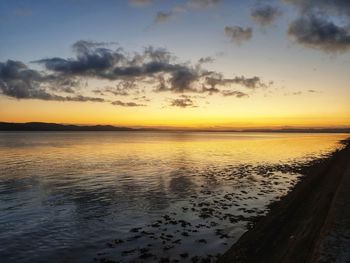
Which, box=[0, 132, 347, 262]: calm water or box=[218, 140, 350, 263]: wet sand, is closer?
box=[218, 140, 350, 263]: wet sand

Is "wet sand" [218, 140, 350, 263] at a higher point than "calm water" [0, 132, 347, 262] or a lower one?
higher

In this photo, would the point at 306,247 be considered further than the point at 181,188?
No

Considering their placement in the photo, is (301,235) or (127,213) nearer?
(301,235)

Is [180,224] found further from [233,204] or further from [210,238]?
[233,204]

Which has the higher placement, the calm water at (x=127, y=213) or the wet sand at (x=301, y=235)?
the wet sand at (x=301, y=235)

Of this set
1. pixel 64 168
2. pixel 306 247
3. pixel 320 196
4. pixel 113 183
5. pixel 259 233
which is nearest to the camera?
pixel 306 247

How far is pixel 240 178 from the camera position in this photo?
4475 cm

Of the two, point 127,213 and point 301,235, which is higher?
point 301,235

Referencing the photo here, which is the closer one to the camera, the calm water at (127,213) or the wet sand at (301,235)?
the wet sand at (301,235)

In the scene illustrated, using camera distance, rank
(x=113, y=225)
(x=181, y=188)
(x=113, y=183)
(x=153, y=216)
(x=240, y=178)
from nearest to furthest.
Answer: (x=113, y=225) < (x=153, y=216) < (x=181, y=188) < (x=113, y=183) < (x=240, y=178)

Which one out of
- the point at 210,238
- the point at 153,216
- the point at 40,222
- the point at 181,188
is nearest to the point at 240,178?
the point at 181,188

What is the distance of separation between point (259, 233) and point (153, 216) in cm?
907

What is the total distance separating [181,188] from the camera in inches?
1479

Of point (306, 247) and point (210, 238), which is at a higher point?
point (306, 247)
